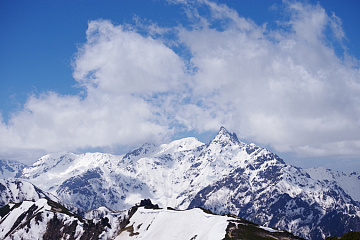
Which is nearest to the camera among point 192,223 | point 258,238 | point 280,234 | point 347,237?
point 347,237

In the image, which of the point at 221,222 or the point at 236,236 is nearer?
the point at 236,236

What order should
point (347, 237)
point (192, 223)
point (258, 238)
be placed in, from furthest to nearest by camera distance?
point (192, 223) → point (258, 238) → point (347, 237)

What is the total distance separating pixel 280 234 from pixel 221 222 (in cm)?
2903

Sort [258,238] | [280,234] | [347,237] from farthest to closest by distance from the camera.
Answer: [280,234]
[258,238]
[347,237]

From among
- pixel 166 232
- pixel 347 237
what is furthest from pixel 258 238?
pixel 166 232

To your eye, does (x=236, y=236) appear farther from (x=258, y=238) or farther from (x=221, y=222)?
(x=221, y=222)

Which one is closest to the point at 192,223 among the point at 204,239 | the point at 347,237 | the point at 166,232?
the point at 166,232

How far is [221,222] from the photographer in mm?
177625

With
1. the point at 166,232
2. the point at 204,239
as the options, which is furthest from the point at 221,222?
the point at 166,232

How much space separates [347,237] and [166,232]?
361 ft

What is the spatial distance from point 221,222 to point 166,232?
37.7 metres

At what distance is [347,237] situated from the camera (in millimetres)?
111312

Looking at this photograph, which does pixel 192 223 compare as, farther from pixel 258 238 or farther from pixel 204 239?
pixel 258 238

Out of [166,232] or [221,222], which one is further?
[166,232]
